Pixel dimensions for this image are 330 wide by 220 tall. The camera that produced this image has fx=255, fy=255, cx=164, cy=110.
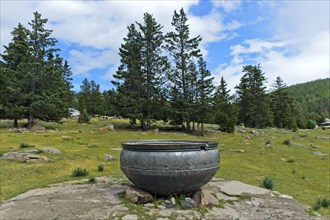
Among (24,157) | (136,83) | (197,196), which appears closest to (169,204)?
(197,196)

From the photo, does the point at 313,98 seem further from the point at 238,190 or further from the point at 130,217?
the point at 130,217

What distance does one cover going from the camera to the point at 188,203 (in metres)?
5.19

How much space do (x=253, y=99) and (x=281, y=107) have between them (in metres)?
8.00

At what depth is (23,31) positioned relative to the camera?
31359mm

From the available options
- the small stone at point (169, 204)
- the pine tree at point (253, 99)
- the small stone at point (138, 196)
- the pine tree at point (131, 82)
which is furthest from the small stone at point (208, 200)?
the pine tree at point (253, 99)

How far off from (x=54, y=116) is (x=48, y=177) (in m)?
25.6

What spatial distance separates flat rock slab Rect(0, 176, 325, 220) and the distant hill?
307 ft

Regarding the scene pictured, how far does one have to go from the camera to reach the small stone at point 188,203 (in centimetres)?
515

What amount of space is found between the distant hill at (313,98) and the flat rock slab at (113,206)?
9346 centimetres

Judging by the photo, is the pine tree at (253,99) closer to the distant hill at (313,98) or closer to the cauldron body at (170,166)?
the cauldron body at (170,166)

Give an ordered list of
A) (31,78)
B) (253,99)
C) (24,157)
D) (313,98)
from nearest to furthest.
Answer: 1. (24,157)
2. (31,78)
3. (253,99)
4. (313,98)

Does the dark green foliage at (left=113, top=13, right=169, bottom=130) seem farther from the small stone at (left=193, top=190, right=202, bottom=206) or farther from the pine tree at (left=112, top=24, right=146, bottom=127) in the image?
the small stone at (left=193, top=190, right=202, bottom=206)

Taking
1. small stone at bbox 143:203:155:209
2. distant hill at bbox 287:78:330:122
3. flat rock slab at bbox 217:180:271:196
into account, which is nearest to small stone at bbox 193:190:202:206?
small stone at bbox 143:203:155:209

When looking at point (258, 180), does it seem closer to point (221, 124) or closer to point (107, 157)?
point (107, 157)
